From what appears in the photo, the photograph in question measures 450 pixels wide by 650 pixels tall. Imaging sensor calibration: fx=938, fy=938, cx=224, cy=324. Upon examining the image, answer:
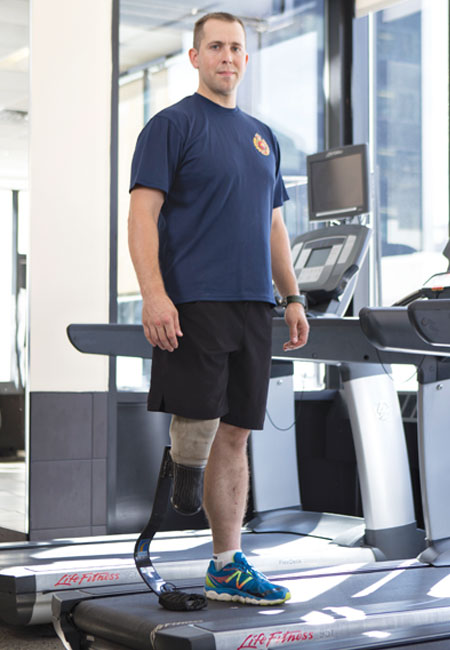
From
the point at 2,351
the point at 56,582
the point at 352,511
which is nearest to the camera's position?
the point at 56,582

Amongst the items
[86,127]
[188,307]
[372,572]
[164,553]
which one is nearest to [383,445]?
[372,572]

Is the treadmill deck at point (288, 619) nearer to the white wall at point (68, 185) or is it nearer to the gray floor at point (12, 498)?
the gray floor at point (12, 498)

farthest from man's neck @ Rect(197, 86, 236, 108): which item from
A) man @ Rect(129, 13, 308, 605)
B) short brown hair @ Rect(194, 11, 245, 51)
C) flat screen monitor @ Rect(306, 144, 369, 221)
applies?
flat screen monitor @ Rect(306, 144, 369, 221)

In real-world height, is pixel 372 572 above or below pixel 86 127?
below

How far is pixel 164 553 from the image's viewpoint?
3.49 meters

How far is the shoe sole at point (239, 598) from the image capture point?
7.82ft

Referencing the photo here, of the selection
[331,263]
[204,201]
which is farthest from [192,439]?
[331,263]

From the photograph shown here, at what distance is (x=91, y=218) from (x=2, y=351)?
2.37 ft

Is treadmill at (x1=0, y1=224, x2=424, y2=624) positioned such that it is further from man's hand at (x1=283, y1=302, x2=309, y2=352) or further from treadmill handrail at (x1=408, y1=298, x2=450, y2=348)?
treadmill handrail at (x1=408, y1=298, x2=450, y2=348)

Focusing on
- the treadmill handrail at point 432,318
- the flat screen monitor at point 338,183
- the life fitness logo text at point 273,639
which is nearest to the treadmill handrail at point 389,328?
the treadmill handrail at point 432,318

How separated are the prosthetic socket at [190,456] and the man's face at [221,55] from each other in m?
0.86

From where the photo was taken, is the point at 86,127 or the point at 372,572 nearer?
the point at 372,572

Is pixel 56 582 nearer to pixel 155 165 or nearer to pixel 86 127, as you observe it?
pixel 155 165

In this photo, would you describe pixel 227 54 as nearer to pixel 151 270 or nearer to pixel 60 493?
pixel 151 270
